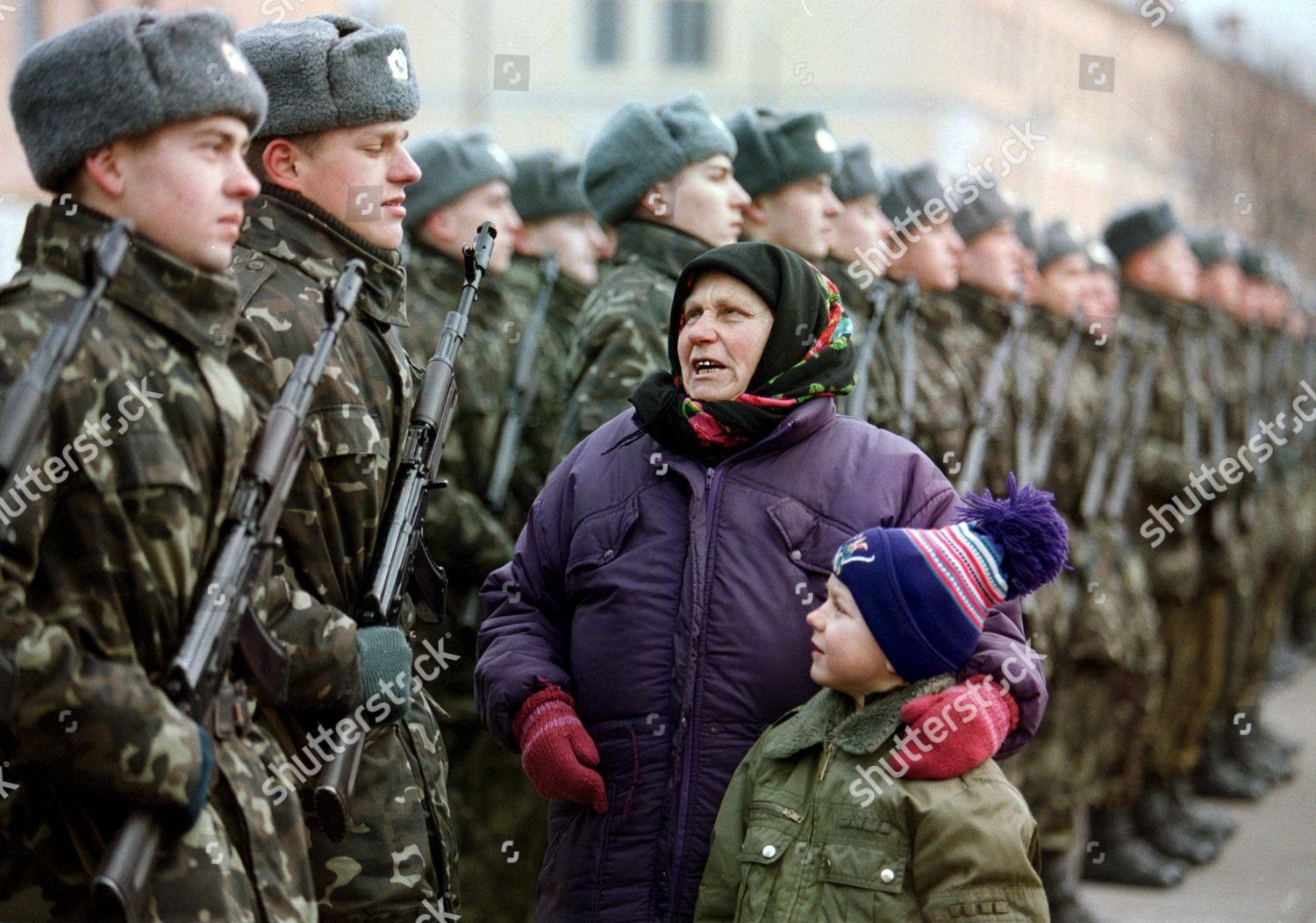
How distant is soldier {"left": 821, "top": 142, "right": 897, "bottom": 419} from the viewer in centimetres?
730

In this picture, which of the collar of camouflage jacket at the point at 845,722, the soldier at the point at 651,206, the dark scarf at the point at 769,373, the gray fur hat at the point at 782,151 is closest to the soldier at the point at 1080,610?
the gray fur hat at the point at 782,151

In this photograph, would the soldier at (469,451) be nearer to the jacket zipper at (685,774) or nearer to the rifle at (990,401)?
the rifle at (990,401)

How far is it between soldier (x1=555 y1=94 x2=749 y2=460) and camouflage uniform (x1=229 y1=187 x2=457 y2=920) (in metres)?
1.49

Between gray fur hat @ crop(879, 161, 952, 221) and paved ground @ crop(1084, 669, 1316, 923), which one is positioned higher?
gray fur hat @ crop(879, 161, 952, 221)

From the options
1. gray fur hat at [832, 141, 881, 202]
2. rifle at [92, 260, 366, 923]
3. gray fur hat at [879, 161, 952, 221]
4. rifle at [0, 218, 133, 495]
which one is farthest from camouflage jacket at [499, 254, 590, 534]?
rifle at [0, 218, 133, 495]

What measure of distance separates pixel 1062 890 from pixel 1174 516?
2.59 metres

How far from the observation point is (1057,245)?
382 inches

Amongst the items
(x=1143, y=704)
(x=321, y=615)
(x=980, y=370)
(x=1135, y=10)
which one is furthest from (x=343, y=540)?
(x=1135, y=10)

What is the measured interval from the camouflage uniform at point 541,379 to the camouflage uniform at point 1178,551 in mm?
3292

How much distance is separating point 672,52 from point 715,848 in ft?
138

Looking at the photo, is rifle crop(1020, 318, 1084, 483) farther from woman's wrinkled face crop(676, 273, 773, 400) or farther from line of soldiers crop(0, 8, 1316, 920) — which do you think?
woman's wrinkled face crop(676, 273, 773, 400)

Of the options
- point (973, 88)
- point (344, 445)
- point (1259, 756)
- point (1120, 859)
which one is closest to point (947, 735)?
point (344, 445)

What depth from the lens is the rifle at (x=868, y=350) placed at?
6.97 metres

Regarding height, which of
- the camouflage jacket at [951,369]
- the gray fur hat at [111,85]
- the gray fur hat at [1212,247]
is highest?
the gray fur hat at [111,85]
